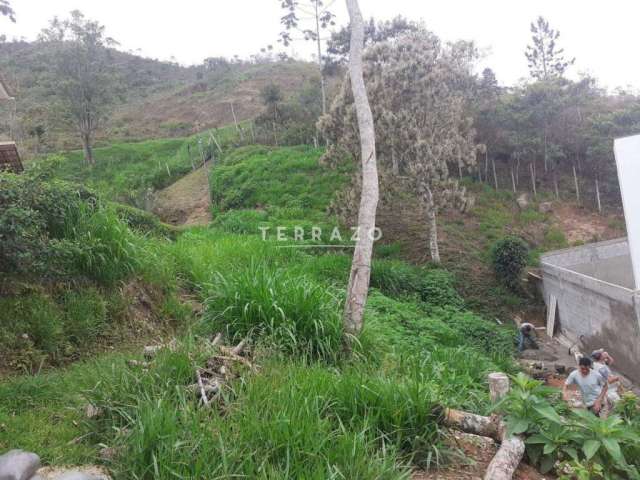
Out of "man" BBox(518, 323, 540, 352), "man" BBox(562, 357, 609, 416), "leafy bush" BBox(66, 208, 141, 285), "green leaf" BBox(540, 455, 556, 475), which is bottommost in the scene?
"man" BBox(518, 323, 540, 352)

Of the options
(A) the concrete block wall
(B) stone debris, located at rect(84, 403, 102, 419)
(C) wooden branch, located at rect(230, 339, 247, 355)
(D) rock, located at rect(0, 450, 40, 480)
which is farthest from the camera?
(A) the concrete block wall

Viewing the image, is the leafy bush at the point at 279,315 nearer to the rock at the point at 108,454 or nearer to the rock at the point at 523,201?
the rock at the point at 108,454

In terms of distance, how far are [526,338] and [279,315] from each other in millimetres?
8229

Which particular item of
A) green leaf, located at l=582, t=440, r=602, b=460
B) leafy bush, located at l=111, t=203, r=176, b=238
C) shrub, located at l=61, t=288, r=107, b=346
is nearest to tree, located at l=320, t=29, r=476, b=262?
leafy bush, located at l=111, t=203, r=176, b=238

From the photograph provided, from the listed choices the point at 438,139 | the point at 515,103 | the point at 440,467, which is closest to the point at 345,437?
the point at 440,467

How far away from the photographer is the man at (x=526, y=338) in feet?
35.3

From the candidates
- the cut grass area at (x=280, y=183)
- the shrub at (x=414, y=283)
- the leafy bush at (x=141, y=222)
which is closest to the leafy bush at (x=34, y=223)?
the leafy bush at (x=141, y=222)

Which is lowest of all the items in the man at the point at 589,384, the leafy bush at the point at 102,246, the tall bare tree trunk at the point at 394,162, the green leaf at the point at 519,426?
the man at the point at 589,384

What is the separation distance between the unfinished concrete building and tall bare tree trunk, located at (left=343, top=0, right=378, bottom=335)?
622 cm

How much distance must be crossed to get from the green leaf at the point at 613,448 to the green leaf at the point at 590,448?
4cm

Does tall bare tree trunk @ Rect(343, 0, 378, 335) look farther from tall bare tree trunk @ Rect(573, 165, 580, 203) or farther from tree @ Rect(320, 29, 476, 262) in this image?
tall bare tree trunk @ Rect(573, 165, 580, 203)

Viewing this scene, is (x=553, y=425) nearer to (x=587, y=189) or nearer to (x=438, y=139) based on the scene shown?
(x=438, y=139)

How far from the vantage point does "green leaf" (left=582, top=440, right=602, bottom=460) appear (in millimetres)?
2965

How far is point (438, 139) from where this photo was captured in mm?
13797
